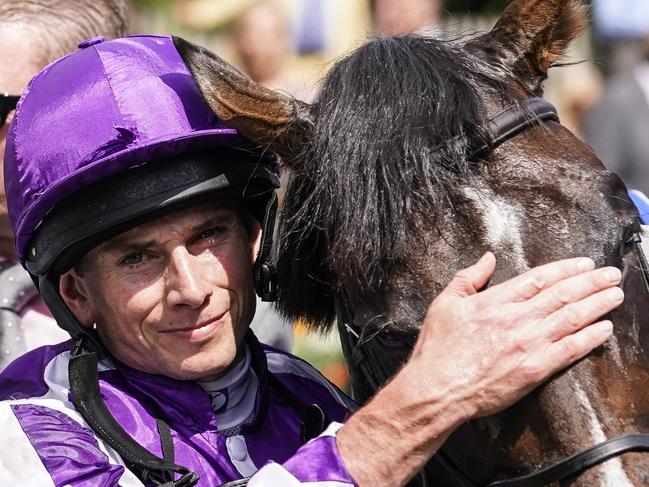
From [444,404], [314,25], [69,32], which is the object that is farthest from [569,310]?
[314,25]

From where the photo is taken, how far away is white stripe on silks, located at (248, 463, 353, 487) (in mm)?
2322

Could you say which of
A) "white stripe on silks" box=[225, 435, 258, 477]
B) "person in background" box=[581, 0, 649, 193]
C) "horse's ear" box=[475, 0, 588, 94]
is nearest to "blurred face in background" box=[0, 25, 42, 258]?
"white stripe on silks" box=[225, 435, 258, 477]

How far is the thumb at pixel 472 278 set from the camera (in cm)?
232

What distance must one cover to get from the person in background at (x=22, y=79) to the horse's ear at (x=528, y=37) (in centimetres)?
176

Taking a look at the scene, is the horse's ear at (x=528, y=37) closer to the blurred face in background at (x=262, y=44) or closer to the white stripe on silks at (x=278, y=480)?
the white stripe on silks at (x=278, y=480)

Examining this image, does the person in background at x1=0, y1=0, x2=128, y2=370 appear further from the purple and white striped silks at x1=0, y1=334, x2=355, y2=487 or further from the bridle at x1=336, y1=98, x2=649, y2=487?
the bridle at x1=336, y1=98, x2=649, y2=487

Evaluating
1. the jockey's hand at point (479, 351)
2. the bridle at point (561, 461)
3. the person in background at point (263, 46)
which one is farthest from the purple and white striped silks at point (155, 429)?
the person in background at point (263, 46)

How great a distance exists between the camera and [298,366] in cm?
321

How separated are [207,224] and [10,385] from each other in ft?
2.08

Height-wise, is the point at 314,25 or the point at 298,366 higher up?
the point at 314,25

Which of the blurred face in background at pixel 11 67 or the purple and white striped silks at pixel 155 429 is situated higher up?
the blurred face in background at pixel 11 67

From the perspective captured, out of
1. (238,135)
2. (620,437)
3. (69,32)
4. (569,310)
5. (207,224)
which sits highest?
(69,32)

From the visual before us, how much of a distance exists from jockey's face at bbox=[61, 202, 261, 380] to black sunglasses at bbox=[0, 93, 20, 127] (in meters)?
1.13

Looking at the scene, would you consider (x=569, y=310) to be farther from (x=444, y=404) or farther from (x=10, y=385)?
(x=10, y=385)
